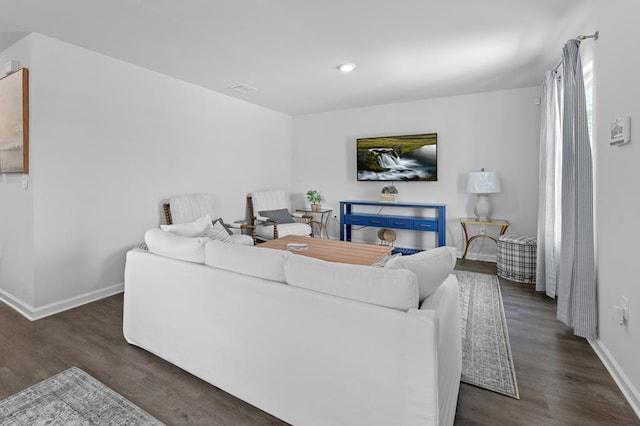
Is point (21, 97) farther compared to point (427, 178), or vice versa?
point (427, 178)

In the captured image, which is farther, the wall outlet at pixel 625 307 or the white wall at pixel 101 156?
the white wall at pixel 101 156

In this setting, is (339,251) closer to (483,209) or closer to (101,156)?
(483,209)

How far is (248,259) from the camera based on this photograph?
171 cm

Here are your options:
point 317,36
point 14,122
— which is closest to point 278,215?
point 317,36

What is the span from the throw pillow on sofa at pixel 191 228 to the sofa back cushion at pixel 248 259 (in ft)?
3.58

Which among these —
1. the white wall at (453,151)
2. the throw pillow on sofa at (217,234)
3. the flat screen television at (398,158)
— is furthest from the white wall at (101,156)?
the flat screen television at (398,158)

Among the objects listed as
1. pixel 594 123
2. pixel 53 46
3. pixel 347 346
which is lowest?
pixel 347 346

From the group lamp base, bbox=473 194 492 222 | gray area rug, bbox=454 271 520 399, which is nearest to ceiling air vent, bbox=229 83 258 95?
lamp base, bbox=473 194 492 222

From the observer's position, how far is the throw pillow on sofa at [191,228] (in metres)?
2.80

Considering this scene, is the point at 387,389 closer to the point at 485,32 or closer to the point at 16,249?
the point at 485,32

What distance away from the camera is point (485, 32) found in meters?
2.75

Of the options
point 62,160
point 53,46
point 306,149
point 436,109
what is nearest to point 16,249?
point 62,160

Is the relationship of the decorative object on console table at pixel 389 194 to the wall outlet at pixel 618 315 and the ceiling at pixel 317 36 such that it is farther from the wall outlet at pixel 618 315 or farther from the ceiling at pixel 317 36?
the wall outlet at pixel 618 315

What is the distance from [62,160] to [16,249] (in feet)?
3.20
